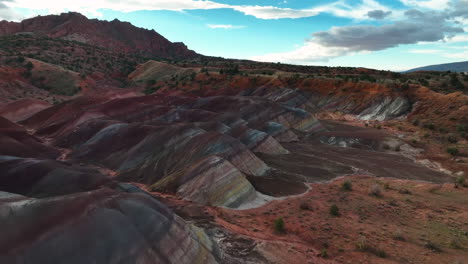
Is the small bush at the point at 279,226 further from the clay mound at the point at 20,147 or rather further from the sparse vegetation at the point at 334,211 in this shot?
the clay mound at the point at 20,147

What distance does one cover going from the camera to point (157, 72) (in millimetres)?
104750

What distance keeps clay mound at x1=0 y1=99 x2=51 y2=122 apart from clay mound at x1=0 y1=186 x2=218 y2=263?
170ft

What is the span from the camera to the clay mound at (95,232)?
864 centimetres

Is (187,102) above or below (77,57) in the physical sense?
below

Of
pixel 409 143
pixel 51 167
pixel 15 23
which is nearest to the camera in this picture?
pixel 51 167

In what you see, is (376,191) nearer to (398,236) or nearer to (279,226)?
(398,236)

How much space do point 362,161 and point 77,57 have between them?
10235cm

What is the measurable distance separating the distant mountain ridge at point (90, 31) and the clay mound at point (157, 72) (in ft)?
224

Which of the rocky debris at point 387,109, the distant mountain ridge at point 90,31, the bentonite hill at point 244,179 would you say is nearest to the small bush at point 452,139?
the bentonite hill at point 244,179

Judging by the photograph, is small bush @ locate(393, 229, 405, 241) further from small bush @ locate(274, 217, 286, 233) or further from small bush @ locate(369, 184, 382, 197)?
small bush @ locate(369, 184, 382, 197)

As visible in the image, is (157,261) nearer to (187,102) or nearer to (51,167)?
(51,167)

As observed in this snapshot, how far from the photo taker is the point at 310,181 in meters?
26.1

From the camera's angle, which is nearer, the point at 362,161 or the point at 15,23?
the point at 362,161

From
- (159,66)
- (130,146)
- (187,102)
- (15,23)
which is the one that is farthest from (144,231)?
(15,23)
